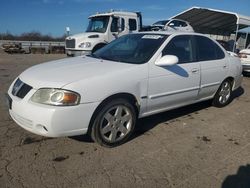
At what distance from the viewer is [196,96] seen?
16.2ft

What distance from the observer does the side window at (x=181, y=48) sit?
4.40 m

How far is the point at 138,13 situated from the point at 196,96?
31.1 feet

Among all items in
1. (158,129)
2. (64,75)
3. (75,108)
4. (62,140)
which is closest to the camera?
(75,108)

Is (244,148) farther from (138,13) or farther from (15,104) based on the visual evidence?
(138,13)

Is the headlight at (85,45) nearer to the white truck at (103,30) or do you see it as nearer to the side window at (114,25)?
the white truck at (103,30)

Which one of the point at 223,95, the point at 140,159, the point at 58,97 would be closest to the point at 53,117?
the point at 58,97

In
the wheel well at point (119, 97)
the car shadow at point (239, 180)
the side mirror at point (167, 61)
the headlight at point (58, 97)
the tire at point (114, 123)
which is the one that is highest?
the side mirror at point (167, 61)

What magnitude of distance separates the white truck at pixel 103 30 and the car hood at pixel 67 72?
8561mm

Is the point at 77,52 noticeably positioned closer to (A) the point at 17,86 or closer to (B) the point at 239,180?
(A) the point at 17,86

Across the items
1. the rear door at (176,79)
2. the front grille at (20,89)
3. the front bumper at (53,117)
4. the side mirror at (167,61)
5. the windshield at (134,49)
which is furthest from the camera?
the windshield at (134,49)

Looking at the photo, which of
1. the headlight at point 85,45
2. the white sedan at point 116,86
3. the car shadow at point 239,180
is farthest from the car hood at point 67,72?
the headlight at point 85,45

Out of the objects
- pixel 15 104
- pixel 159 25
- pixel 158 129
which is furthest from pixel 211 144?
pixel 159 25

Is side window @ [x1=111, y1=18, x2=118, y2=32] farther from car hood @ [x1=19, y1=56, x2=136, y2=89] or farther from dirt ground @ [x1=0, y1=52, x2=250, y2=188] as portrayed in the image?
car hood @ [x1=19, y1=56, x2=136, y2=89]

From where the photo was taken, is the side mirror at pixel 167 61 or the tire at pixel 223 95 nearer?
the side mirror at pixel 167 61
